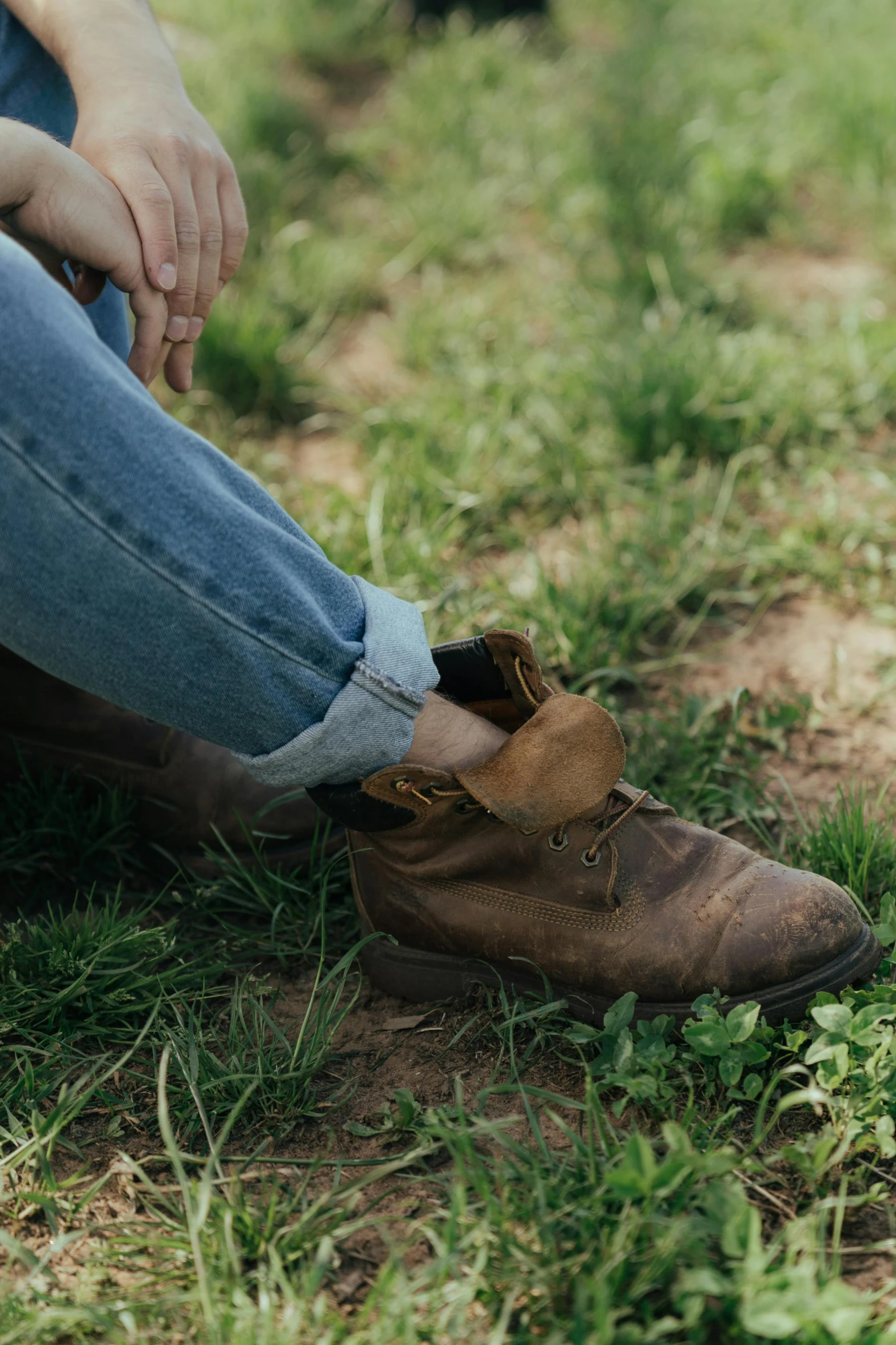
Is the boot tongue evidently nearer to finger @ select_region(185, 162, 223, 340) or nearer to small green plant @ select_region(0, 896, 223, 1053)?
small green plant @ select_region(0, 896, 223, 1053)

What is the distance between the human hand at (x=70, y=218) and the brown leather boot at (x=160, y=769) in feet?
1.79

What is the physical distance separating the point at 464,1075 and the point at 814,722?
83cm

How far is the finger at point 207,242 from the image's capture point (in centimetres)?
135

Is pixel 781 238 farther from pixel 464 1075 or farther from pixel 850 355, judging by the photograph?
pixel 464 1075

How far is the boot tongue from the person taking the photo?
1209mm

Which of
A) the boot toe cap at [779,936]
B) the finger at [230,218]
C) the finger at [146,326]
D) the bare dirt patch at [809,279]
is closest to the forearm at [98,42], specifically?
the finger at [230,218]

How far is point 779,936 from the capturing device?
1.20m

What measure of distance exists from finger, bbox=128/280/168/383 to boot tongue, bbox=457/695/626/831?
0.66m

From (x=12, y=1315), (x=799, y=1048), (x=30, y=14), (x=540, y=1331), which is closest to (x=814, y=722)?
(x=799, y=1048)

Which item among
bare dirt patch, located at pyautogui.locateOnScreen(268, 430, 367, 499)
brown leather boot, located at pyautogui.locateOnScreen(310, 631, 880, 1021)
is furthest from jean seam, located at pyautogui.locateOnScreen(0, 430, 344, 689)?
bare dirt patch, located at pyautogui.locateOnScreen(268, 430, 367, 499)

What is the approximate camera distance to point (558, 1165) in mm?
1062

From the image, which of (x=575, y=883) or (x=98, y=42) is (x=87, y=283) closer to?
(x=98, y=42)

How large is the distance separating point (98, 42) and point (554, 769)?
109 cm

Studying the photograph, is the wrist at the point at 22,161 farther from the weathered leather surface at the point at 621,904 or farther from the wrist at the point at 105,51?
the weathered leather surface at the point at 621,904
